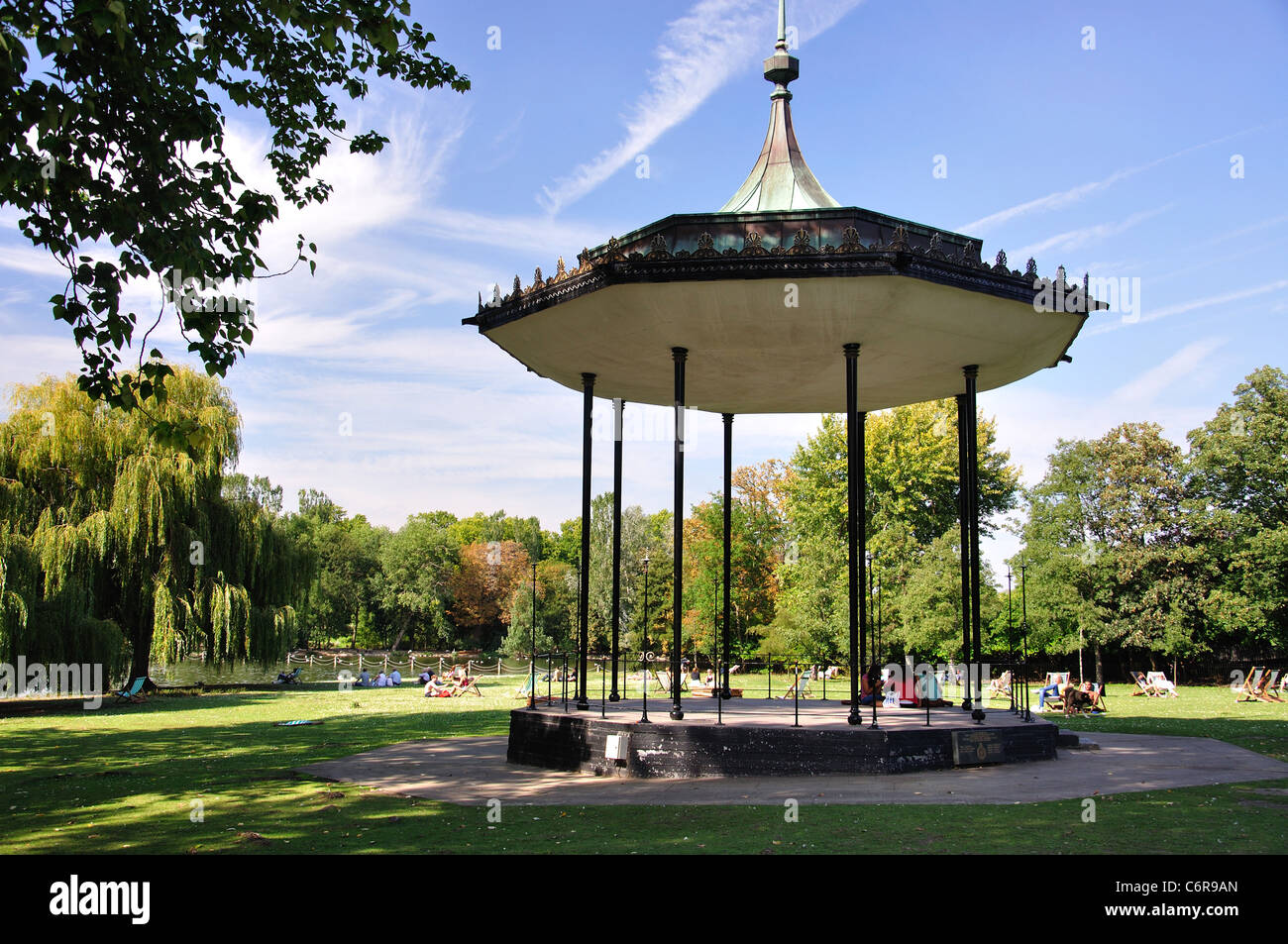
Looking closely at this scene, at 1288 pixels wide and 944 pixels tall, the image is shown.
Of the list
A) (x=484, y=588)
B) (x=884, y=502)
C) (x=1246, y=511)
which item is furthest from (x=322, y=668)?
(x=1246, y=511)

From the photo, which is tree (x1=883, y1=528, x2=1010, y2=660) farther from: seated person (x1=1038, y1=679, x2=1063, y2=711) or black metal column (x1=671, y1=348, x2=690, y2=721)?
black metal column (x1=671, y1=348, x2=690, y2=721)

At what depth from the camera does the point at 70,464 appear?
1252 inches

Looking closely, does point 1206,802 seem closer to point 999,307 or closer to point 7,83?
point 999,307

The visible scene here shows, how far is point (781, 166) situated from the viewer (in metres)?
17.1

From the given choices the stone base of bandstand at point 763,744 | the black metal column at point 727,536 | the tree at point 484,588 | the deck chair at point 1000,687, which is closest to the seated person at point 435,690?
the black metal column at point 727,536

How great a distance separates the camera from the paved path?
445 inches

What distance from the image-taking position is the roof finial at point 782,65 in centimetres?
1755

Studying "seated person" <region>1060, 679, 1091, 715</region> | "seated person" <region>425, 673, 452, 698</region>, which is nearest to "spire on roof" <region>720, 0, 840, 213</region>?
"seated person" <region>1060, 679, 1091, 715</region>

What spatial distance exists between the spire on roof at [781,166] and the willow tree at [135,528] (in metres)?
21.7

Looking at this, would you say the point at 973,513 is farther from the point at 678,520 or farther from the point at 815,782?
the point at 815,782

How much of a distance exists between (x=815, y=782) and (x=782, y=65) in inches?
515

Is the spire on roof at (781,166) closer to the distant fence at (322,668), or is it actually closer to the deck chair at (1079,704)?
the deck chair at (1079,704)

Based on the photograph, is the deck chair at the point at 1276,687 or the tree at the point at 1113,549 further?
the tree at the point at 1113,549

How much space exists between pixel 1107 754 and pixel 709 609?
4134 cm
